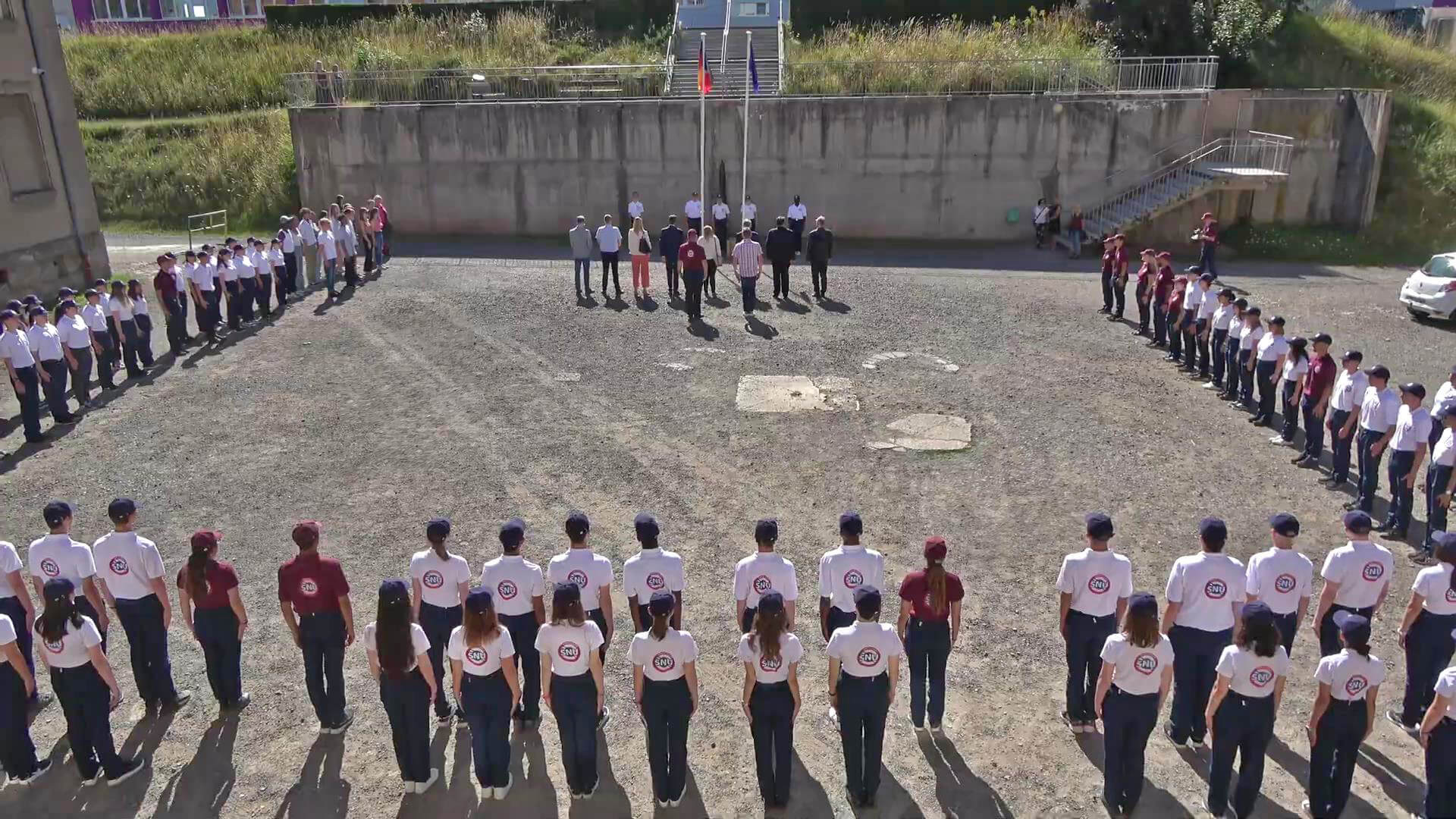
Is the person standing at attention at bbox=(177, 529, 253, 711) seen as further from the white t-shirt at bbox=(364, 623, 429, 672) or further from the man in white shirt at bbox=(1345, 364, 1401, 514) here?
the man in white shirt at bbox=(1345, 364, 1401, 514)

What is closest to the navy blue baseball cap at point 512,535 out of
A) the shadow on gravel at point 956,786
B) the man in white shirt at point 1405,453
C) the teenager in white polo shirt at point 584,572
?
the teenager in white polo shirt at point 584,572

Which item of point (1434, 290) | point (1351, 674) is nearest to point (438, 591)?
point (1351, 674)

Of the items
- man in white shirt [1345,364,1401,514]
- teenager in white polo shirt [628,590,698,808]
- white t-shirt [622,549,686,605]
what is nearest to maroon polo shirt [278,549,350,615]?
white t-shirt [622,549,686,605]

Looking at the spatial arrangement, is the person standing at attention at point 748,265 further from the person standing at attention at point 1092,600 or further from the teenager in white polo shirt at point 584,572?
the person standing at attention at point 1092,600

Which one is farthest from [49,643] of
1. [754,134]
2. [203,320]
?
[754,134]

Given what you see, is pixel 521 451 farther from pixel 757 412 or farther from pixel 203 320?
pixel 203 320

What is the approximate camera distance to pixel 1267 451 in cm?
1210

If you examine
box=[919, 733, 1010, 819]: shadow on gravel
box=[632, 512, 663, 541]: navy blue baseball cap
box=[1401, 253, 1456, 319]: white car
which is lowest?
box=[919, 733, 1010, 819]: shadow on gravel

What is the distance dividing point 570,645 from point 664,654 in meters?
0.54

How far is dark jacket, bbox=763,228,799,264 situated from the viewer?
61.6ft

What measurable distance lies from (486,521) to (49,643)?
4.60 meters

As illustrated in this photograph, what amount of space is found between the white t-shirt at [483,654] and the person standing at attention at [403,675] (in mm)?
215

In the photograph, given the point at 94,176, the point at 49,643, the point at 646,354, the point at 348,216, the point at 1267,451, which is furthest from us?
the point at 94,176

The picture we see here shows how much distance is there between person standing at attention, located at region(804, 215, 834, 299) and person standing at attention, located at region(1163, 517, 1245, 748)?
1299 centimetres
